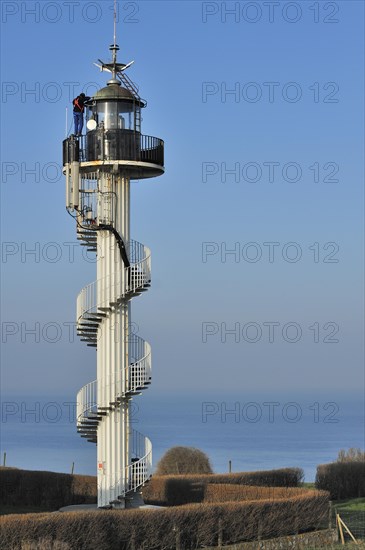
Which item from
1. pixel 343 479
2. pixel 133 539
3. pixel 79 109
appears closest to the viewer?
pixel 133 539

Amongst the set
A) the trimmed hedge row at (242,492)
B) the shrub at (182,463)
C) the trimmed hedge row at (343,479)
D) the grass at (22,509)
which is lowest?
the grass at (22,509)

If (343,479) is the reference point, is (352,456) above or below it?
above

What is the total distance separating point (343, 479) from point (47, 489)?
11.0 m

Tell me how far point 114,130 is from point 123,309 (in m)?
4.57

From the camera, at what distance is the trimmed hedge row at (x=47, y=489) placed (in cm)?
3947

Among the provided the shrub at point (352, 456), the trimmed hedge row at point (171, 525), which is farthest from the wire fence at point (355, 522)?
the shrub at point (352, 456)

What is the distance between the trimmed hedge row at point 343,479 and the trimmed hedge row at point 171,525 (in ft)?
37.2

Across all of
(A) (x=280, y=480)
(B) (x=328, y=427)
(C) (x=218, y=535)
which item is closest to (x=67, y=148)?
(C) (x=218, y=535)

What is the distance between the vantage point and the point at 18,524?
2805cm

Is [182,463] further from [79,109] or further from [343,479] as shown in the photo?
[79,109]

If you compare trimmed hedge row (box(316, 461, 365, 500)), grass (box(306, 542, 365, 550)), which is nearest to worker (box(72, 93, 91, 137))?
grass (box(306, 542, 365, 550))

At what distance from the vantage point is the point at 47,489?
39.6 m

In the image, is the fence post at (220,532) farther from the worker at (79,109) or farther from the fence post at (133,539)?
the worker at (79,109)

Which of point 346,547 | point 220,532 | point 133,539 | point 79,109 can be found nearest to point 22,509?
point 220,532
